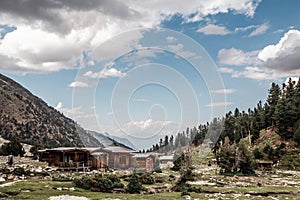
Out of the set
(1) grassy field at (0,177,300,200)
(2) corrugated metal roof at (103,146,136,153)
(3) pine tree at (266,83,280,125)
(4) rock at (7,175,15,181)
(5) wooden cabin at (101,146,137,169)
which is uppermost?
(3) pine tree at (266,83,280,125)

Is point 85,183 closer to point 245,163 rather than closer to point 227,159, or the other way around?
point 227,159

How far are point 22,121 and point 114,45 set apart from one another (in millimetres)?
173983

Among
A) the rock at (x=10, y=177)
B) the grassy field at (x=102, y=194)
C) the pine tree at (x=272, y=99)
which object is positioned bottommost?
the grassy field at (x=102, y=194)

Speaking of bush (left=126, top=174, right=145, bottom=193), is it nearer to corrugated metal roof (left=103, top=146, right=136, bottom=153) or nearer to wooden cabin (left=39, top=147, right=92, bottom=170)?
wooden cabin (left=39, top=147, right=92, bottom=170)

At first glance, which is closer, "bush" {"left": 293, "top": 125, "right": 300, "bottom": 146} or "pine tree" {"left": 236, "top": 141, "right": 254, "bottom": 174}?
"pine tree" {"left": 236, "top": 141, "right": 254, "bottom": 174}

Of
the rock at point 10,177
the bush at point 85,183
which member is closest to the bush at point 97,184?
the bush at point 85,183

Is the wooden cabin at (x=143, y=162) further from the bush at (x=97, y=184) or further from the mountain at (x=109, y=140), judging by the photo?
the bush at (x=97, y=184)

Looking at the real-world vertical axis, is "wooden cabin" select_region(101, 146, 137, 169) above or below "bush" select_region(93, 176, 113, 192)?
above

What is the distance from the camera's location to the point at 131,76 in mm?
38625

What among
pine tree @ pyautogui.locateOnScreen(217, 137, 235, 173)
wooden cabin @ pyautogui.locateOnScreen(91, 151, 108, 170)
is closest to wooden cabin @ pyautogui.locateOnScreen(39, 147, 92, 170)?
wooden cabin @ pyautogui.locateOnScreen(91, 151, 108, 170)

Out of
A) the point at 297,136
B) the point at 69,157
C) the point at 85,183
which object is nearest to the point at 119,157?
the point at 69,157

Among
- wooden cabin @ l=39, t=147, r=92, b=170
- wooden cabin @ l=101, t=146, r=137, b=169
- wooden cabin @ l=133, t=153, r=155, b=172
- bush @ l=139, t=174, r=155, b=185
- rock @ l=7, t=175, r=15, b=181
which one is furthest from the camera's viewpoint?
wooden cabin @ l=101, t=146, r=137, b=169

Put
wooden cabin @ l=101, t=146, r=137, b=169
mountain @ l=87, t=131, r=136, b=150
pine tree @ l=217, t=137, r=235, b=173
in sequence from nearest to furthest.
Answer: mountain @ l=87, t=131, r=136, b=150, pine tree @ l=217, t=137, r=235, b=173, wooden cabin @ l=101, t=146, r=137, b=169

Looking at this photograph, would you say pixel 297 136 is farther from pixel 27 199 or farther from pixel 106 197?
pixel 27 199
